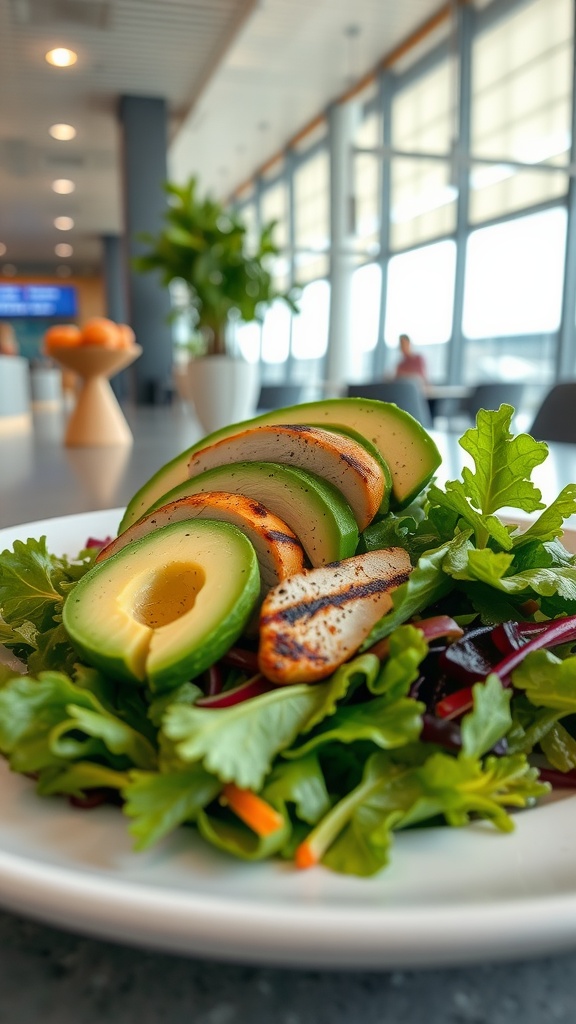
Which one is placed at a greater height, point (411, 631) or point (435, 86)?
point (435, 86)

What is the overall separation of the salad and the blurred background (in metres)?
5.56

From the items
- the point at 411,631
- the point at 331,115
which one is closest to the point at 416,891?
the point at 411,631

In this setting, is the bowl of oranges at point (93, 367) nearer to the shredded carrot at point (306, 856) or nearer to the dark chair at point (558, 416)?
the dark chair at point (558, 416)

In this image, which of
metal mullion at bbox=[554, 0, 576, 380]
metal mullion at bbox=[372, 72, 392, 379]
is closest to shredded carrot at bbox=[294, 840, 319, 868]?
metal mullion at bbox=[554, 0, 576, 380]

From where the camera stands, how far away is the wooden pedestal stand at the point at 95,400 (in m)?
2.70

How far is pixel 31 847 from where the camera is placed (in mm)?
372

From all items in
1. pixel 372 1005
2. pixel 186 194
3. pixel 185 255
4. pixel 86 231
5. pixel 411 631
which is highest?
pixel 86 231

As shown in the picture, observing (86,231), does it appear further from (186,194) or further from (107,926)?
(107,926)

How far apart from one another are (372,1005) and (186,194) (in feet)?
9.70

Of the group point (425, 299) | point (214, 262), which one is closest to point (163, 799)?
point (214, 262)

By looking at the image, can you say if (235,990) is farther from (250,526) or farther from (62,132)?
(62,132)

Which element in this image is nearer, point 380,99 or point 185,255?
point 185,255

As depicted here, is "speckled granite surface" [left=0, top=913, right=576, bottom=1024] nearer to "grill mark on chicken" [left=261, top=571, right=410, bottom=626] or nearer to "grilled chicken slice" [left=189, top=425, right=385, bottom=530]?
"grill mark on chicken" [left=261, top=571, right=410, bottom=626]

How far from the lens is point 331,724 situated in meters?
0.47
